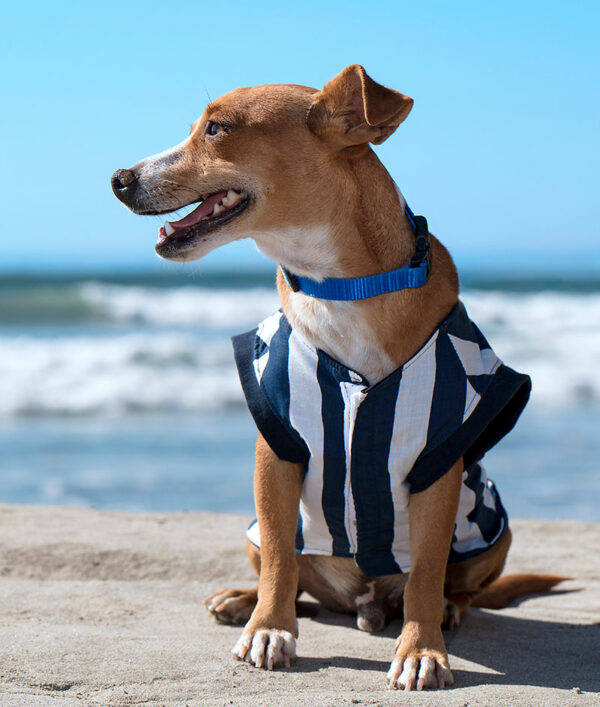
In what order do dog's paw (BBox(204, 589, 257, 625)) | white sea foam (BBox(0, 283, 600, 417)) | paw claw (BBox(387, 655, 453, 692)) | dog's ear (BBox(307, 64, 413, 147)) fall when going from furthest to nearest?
white sea foam (BBox(0, 283, 600, 417)) < dog's paw (BBox(204, 589, 257, 625)) < dog's ear (BBox(307, 64, 413, 147)) < paw claw (BBox(387, 655, 453, 692))

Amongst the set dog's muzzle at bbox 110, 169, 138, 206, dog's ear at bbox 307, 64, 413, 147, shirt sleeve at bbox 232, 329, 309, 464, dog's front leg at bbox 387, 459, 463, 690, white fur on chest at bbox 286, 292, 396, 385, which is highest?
dog's ear at bbox 307, 64, 413, 147

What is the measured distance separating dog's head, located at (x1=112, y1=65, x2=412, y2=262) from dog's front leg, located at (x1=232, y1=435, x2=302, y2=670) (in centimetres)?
66

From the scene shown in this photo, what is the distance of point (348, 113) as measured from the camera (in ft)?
9.05

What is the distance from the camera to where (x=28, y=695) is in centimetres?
229

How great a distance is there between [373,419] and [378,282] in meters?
0.41

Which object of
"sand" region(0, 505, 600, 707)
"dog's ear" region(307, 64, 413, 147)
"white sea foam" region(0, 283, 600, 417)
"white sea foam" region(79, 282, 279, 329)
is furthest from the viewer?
"white sea foam" region(79, 282, 279, 329)

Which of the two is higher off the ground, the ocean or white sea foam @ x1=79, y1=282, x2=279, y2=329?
white sea foam @ x1=79, y1=282, x2=279, y2=329

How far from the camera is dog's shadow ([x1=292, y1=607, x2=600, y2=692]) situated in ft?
8.61

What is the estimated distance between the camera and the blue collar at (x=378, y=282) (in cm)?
275

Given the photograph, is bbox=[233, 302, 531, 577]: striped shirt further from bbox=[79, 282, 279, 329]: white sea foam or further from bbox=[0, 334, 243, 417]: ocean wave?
bbox=[79, 282, 279, 329]: white sea foam

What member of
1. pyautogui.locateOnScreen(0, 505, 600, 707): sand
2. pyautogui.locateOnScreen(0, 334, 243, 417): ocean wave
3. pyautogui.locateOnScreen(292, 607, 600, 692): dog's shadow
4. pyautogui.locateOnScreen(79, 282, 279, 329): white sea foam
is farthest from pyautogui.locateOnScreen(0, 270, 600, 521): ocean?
pyautogui.locateOnScreen(292, 607, 600, 692): dog's shadow

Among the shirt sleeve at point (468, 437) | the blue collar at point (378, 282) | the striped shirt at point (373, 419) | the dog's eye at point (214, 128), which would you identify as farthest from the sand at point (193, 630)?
the dog's eye at point (214, 128)

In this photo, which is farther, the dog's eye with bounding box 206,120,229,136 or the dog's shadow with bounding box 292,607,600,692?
the dog's eye with bounding box 206,120,229,136

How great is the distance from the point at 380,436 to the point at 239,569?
1.62 metres
